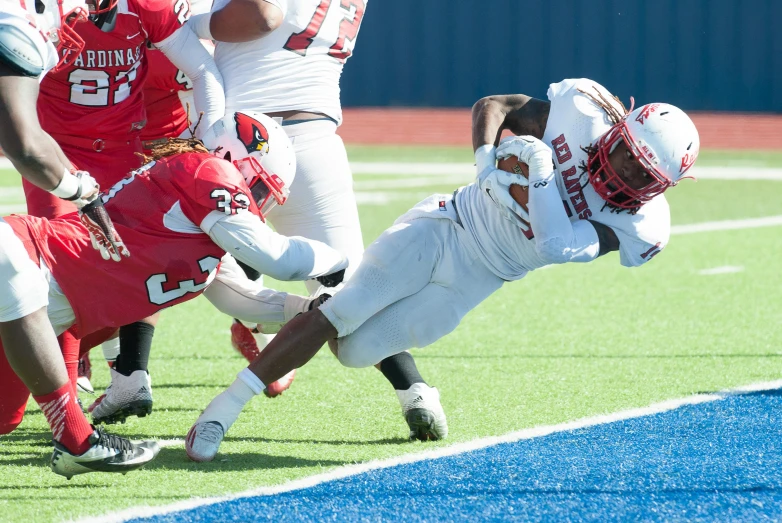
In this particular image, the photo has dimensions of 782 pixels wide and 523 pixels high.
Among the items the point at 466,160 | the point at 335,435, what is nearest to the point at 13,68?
the point at 335,435

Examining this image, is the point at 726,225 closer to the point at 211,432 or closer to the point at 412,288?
the point at 412,288

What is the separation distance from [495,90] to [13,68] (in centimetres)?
2028

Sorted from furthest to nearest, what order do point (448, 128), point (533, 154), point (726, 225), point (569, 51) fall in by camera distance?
point (569, 51) → point (448, 128) → point (726, 225) → point (533, 154)

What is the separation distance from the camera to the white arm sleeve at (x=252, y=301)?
4.12 m

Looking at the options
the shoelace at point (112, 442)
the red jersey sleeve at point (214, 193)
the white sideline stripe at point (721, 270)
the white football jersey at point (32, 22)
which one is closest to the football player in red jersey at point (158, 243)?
the red jersey sleeve at point (214, 193)

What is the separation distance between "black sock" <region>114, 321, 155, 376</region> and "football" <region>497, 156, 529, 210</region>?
1.53 m

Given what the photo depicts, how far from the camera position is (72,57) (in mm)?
4273

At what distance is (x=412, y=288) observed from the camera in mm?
3934

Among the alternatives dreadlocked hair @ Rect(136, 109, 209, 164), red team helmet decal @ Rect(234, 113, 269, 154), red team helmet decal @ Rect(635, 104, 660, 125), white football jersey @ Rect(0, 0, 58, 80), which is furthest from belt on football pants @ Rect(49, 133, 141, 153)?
red team helmet decal @ Rect(635, 104, 660, 125)

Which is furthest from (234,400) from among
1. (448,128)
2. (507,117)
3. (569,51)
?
(569,51)

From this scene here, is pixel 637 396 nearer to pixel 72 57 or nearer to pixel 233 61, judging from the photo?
pixel 233 61

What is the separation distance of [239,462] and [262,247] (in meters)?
0.72

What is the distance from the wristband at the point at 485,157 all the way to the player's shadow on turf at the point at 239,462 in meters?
1.08

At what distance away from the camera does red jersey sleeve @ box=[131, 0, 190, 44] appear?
431 centimetres
